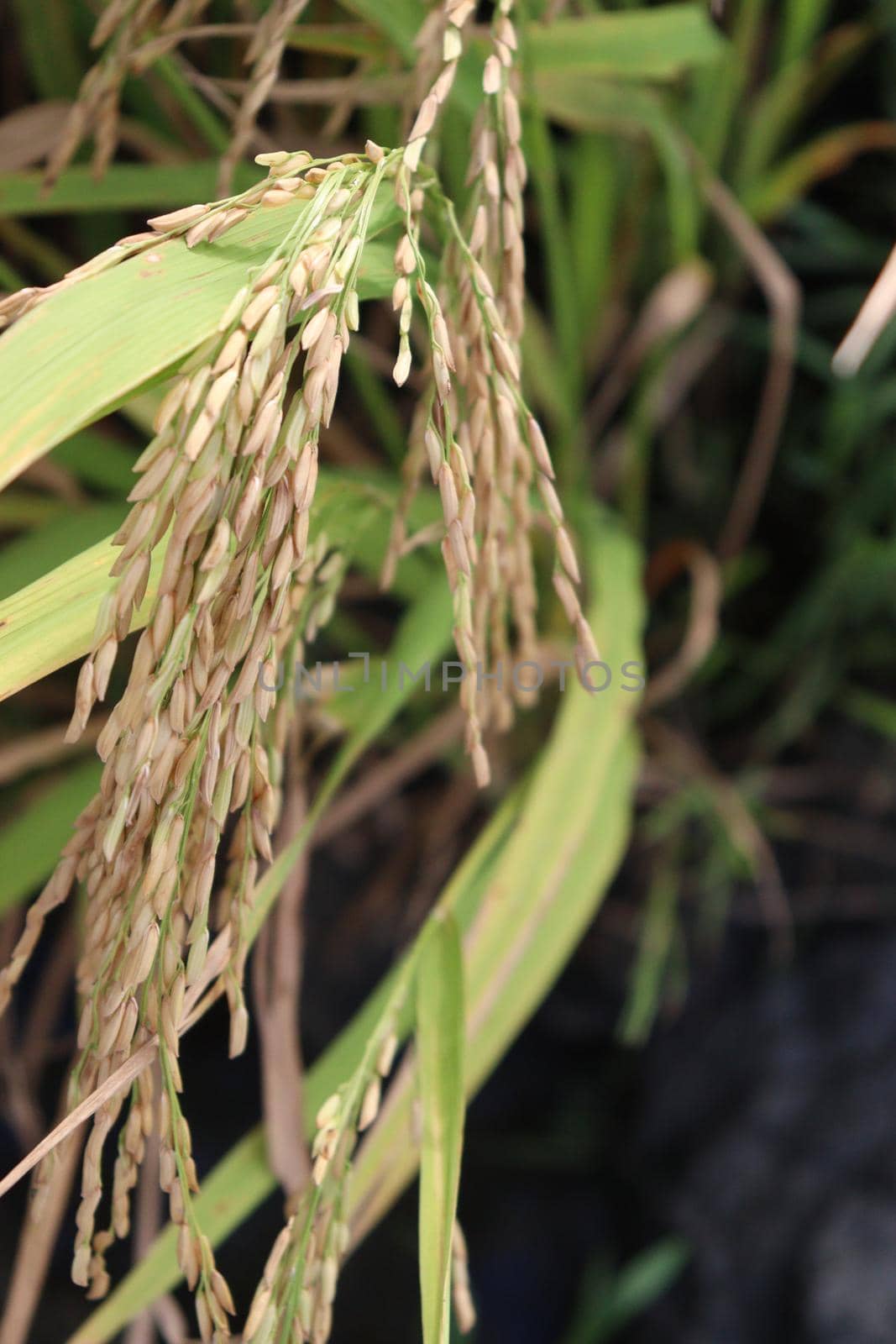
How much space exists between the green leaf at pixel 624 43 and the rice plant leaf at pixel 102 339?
1.28 ft

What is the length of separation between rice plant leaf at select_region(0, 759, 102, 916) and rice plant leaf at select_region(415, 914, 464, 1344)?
0.29 m

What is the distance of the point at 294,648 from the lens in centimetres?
47

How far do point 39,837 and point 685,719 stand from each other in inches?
24.0

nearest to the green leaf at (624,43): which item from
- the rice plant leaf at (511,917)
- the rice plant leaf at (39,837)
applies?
the rice plant leaf at (511,917)

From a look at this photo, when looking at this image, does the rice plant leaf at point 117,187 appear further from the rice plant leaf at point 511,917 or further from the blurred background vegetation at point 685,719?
the rice plant leaf at point 511,917

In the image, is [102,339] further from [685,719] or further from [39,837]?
[685,719]

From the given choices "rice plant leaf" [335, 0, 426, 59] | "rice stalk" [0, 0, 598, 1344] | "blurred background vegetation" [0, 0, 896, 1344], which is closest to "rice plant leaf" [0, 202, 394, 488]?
"rice stalk" [0, 0, 598, 1344]

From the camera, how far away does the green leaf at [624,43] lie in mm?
673

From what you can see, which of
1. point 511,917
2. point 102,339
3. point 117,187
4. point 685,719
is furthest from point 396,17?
point 685,719

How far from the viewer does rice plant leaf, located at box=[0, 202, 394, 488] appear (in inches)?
13.3

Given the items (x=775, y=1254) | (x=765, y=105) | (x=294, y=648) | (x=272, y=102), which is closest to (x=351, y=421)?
(x=272, y=102)

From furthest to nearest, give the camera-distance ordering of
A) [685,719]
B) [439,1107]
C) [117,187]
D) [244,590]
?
[685,719], [117,187], [439,1107], [244,590]

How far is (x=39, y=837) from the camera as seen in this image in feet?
2.30

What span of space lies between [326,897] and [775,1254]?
20.1 inches
